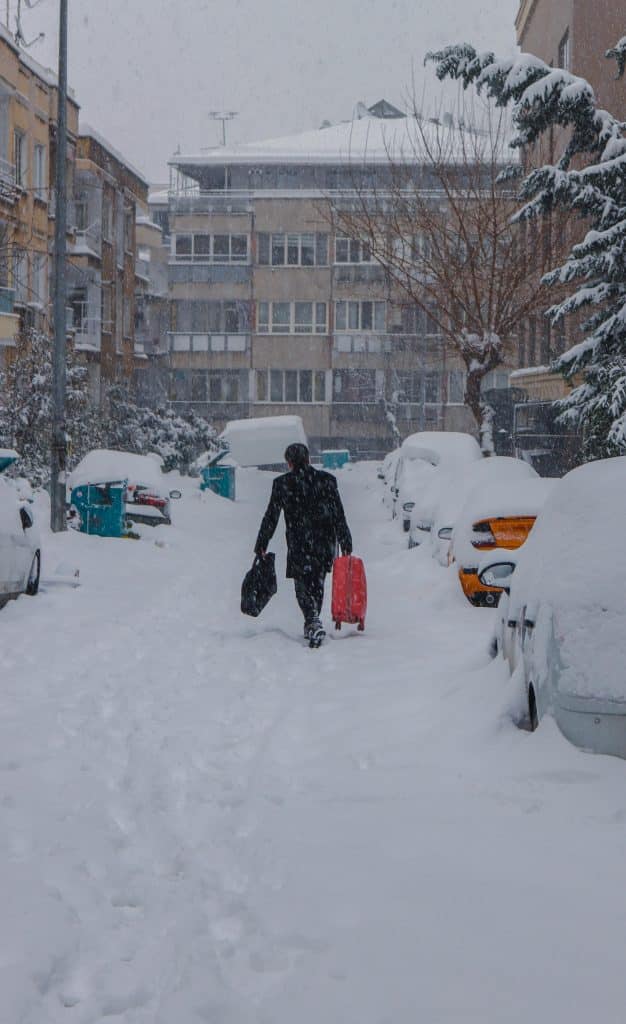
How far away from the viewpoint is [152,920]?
14.0ft

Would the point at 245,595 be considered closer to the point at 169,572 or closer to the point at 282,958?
the point at 169,572

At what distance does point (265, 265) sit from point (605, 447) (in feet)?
166

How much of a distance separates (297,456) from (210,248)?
55587 millimetres

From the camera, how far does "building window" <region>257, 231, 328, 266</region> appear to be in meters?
64.1

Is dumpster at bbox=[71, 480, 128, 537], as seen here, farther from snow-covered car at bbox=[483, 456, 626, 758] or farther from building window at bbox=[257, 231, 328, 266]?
building window at bbox=[257, 231, 328, 266]

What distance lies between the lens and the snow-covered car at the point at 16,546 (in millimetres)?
11969

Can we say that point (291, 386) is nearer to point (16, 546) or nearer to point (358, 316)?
point (358, 316)

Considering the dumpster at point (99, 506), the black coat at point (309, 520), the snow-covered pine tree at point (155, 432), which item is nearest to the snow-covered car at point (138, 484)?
the dumpster at point (99, 506)

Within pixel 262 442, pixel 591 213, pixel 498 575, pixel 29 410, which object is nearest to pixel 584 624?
pixel 498 575

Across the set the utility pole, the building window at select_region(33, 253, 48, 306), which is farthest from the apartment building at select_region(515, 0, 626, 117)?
the building window at select_region(33, 253, 48, 306)

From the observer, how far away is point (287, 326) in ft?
212

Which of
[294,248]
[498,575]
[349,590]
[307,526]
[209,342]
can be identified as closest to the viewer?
[498,575]

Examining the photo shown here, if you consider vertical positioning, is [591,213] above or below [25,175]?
below

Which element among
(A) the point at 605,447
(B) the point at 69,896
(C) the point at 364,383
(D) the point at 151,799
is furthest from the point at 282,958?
(C) the point at 364,383
